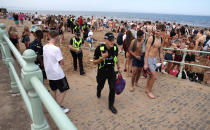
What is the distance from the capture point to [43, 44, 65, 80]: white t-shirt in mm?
3051

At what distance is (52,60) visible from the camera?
3.09 m

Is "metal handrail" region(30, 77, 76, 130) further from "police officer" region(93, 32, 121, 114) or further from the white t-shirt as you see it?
"police officer" region(93, 32, 121, 114)

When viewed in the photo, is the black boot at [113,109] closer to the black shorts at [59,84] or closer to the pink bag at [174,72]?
the black shorts at [59,84]

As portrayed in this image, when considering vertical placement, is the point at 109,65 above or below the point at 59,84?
above

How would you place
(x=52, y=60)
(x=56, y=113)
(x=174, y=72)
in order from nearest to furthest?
(x=56, y=113) < (x=52, y=60) < (x=174, y=72)

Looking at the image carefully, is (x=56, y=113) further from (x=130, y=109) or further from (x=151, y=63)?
(x=151, y=63)

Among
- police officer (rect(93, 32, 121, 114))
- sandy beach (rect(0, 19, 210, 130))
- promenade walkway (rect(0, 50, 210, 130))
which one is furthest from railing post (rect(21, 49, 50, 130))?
police officer (rect(93, 32, 121, 114))

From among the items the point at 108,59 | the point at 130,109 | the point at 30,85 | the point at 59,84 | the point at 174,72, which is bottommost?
the point at 130,109

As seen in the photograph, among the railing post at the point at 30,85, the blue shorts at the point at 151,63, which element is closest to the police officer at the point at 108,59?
the blue shorts at the point at 151,63

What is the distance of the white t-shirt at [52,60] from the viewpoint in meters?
3.05

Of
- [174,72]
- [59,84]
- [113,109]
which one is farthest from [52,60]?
[174,72]

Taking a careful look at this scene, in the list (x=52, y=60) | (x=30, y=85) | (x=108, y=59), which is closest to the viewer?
(x=30, y=85)

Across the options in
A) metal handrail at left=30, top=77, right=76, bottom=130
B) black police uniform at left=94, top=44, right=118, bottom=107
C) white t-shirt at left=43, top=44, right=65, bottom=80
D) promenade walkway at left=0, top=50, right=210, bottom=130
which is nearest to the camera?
metal handrail at left=30, top=77, right=76, bottom=130

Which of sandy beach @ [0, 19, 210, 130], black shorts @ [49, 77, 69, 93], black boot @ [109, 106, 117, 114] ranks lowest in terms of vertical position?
sandy beach @ [0, 19, 210, 130]
